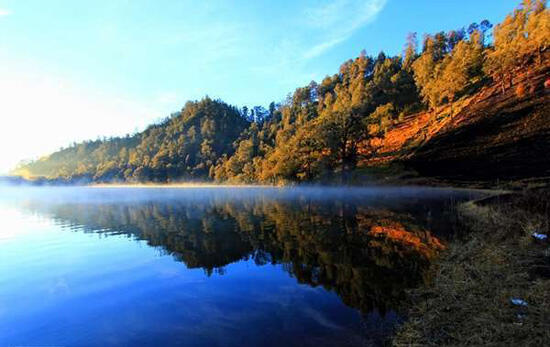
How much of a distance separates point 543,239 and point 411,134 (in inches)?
3961

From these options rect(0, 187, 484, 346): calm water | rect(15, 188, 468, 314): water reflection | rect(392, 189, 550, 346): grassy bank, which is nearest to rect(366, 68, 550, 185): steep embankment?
rect(15, 188, 468, 314): water reflection

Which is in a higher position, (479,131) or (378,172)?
(479,131)

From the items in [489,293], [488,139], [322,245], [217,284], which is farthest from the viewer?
[488,139]

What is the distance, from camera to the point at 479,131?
246 ft

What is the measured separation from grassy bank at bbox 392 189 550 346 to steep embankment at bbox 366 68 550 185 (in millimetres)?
49174

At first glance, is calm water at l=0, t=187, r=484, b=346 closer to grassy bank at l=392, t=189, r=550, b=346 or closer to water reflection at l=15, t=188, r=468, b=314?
water reflection at l=15, t=188, r=468, b=314

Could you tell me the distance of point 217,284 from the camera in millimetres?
14133

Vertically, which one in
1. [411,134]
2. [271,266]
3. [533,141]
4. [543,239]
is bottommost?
[271,266]

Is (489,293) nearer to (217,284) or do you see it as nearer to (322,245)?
(322,245)

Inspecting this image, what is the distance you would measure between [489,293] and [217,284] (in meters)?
11.3

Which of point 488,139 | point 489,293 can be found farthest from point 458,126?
point 489,293

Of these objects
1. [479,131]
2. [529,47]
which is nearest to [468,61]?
[529,47]

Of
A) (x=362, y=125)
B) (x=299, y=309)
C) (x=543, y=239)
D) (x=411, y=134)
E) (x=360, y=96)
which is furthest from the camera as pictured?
(x=360, y=96)

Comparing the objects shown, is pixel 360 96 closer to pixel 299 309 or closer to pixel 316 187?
pixel 316 187
